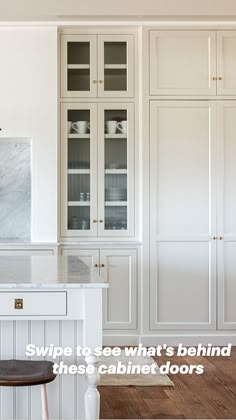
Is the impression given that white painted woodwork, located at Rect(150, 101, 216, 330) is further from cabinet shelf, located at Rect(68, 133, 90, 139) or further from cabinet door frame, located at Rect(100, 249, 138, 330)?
cabinet shelf, located at Rect(68, 133, 90, 139)

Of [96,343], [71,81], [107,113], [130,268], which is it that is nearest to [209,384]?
[130,268]

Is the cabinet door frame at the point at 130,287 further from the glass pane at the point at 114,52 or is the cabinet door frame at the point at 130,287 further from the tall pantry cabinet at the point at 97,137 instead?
the glass pane at the point at 114,52

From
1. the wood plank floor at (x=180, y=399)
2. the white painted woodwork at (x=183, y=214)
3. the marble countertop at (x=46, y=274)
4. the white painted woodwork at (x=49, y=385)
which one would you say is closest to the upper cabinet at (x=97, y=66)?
the white painted woodwork at (x=183, y=214)

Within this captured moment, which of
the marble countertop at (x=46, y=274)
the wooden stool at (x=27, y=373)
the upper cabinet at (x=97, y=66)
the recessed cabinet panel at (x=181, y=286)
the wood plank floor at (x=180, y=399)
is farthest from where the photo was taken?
the upper cabinet at (x=97, y=66)

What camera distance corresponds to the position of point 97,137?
466 cm

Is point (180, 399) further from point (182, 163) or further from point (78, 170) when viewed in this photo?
point (78, 170)

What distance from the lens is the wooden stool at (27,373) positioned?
6.15 ft

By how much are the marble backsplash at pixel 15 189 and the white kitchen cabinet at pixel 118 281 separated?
511 mm

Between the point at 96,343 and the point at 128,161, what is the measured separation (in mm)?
2678

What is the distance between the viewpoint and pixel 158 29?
14.9ft

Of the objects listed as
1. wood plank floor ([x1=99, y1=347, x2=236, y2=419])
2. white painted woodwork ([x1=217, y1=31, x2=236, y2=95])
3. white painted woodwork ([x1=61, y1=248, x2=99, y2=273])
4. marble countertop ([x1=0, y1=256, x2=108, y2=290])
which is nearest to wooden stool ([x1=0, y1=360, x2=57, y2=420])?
marble countertop ([x1=0, y1=256, x2=108, y2=290])

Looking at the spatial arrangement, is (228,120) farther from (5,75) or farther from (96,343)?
(96,343)

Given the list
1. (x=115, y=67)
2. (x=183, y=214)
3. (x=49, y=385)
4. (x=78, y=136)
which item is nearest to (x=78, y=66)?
(x=115, y=67)
